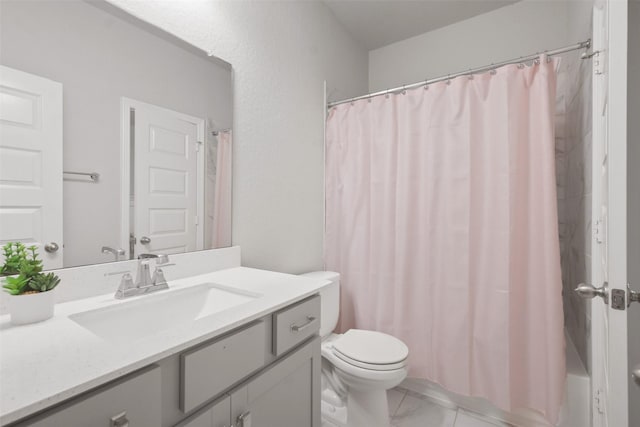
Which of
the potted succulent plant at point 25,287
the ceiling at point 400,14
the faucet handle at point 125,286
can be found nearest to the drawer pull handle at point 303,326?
the faucet handle at point 125,286

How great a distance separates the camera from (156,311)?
966 millimetres

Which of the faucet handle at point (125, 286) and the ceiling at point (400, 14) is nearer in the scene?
the faucet handle at point (125, 286)

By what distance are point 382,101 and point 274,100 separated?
2.26 feet

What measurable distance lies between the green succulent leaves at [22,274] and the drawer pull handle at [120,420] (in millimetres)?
457

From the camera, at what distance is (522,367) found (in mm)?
1475

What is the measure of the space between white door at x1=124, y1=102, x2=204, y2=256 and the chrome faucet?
Result: 0.32 ft

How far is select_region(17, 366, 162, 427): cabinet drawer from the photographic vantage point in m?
0.46

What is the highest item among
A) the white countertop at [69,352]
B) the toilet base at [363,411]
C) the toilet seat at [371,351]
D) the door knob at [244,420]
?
the white countertop at [69,352]

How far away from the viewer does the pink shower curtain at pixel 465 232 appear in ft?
Answer: 4.68

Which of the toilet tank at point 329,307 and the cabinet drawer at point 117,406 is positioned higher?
the cabinet drawer at point 117,406

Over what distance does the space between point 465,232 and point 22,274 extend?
5.79ft

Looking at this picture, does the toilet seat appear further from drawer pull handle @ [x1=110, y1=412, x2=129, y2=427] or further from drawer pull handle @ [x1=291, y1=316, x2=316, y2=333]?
drawer pull handle @ [x1=110, y1=412, x2=129, y2=427]

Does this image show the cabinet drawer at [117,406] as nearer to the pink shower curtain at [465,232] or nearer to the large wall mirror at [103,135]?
the large wall mirror at [103,135]

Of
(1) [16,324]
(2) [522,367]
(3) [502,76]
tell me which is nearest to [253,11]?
(3) [502,76]
